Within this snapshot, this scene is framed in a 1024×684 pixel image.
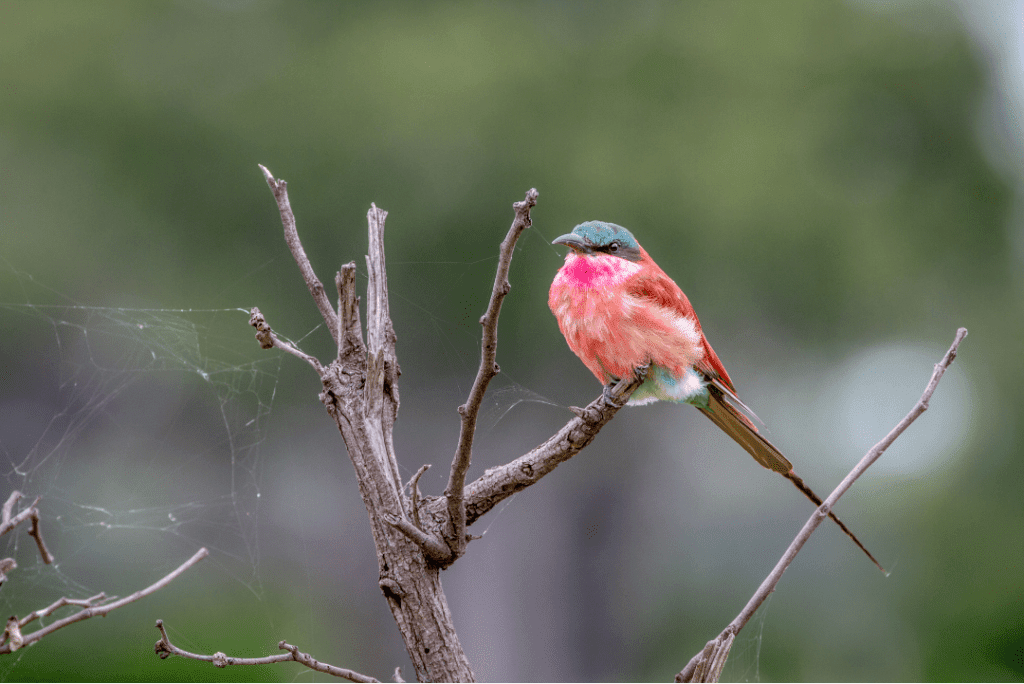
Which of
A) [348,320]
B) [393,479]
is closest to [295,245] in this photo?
[348,320]

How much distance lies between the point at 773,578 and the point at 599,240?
0.39 meters

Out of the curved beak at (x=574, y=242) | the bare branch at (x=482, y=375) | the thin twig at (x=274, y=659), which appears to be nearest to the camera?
the bare branch at (x=482, y=375)

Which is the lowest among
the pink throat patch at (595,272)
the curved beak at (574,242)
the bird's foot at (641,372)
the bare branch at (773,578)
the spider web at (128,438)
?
the bare branch at (773,578)

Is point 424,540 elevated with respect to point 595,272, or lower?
lower

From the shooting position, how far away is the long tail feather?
30.5 inches

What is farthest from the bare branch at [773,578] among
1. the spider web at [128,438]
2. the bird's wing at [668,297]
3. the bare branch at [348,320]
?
the spider web at [128,438]

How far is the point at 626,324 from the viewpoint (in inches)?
31.5

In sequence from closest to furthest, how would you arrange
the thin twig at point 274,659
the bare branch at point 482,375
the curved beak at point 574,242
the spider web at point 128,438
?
the bare branch at point 482,375, the thin twig at point 274,659, the curved beak at point 574,242, the spider web at point 128,438

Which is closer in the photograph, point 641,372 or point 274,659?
point 274,659

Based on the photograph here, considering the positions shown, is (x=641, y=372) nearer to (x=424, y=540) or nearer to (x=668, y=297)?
(x=668, y=297)

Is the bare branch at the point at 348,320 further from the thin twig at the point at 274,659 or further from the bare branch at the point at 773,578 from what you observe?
the bare branch at the point at 773,578

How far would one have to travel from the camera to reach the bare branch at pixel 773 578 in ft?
2.00

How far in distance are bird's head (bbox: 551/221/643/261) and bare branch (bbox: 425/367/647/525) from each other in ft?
0.46

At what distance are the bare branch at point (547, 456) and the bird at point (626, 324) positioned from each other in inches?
1.3
